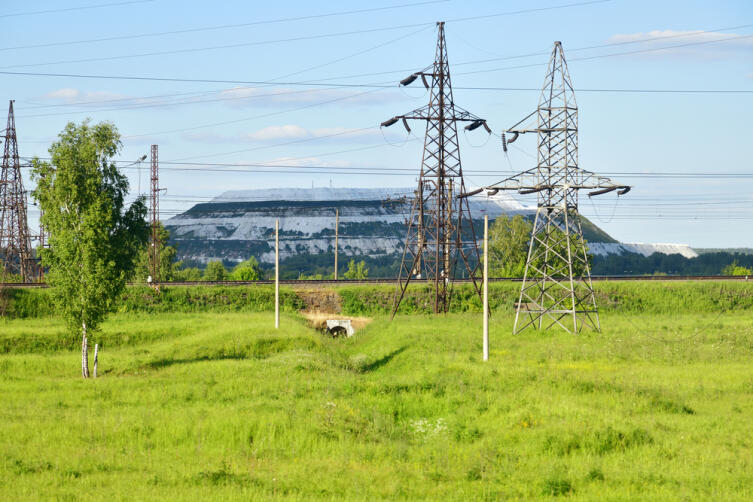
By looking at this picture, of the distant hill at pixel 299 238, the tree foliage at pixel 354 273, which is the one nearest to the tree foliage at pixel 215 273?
the tree foliage at pixel 354 273

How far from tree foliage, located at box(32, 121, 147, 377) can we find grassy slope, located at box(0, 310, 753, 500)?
3.71m

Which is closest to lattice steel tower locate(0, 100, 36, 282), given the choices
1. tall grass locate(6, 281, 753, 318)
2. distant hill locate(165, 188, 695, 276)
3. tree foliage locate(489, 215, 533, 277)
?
tall grass locate(6, 281, 753, 318)

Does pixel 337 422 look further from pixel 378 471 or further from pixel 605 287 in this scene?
pixel 605 287

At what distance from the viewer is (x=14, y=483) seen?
18.1 m

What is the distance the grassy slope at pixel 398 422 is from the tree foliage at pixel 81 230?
3.71 meters

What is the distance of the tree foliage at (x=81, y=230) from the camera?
123 feet

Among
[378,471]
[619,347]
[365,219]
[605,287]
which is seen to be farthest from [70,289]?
[365,219]

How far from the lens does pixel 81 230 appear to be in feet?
124

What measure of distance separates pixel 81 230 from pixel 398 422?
67.3 ft

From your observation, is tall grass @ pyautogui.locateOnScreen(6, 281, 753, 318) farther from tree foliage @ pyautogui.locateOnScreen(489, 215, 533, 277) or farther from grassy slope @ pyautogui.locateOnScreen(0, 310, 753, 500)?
tree foliage @ pyautogui.locateOnScreen(489, 215, 533, 277)

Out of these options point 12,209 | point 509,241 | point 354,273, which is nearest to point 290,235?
point 354,273

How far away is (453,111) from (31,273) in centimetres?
4882

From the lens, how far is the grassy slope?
18234 mm

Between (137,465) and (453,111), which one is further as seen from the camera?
(453,111)
